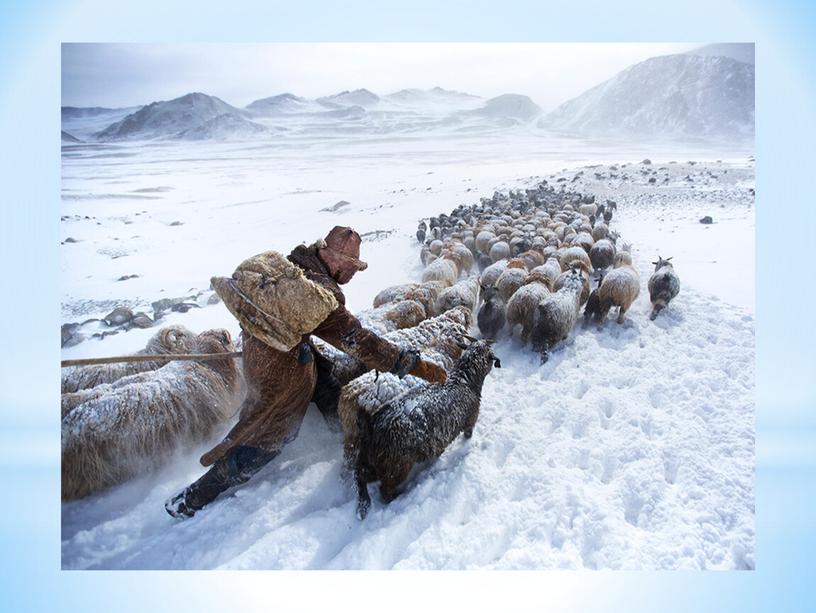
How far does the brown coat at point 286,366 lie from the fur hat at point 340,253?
0.03 metres

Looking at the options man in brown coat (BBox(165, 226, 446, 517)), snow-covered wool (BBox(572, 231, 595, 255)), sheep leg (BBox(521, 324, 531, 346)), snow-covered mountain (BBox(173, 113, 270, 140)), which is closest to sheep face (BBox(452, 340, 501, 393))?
man in brown coat (BBox(165, 226, 446, 517))

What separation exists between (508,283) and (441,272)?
494mm

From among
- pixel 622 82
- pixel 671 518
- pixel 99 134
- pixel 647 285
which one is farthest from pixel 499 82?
pixel 671 518

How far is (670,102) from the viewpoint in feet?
11.0

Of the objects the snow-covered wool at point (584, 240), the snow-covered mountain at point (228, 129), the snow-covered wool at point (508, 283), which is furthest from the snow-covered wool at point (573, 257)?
the snow-covered mountain at point (228, 129)

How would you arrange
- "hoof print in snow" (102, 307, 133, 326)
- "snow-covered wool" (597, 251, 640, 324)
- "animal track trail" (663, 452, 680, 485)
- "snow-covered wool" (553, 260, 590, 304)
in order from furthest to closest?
"snow-covered wool" (553, 260, 590, 304) → "snow-covered wool" (597, 251, 640, 324) → "hoof print in snow" (102, 307, 133, 326) → "animal track trail" (663, 452, 680, 485)

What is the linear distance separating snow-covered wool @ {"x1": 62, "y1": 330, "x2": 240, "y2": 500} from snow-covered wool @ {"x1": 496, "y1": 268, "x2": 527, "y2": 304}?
207 cm

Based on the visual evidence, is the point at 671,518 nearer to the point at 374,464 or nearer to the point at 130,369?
the point at 374,464

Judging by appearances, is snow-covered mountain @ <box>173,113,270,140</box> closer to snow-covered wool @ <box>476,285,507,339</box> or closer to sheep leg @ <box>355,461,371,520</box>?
snow-covered wool @ <box>476,285,507,339</box>

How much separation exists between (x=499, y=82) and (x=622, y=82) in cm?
69

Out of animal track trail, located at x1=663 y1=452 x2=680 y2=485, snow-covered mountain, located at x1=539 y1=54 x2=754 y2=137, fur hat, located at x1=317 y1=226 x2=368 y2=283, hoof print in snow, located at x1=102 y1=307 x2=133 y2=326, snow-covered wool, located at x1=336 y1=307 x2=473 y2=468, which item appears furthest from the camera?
snow-covered mountain, located at x1=539 y1=54 x2=754 y2=137

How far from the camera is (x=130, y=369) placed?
2760 millimetres

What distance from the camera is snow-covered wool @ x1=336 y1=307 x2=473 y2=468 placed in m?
2.43

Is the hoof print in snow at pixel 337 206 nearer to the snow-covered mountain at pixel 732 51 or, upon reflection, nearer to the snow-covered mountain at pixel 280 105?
the snow-covered mountain at pixel 280 105
